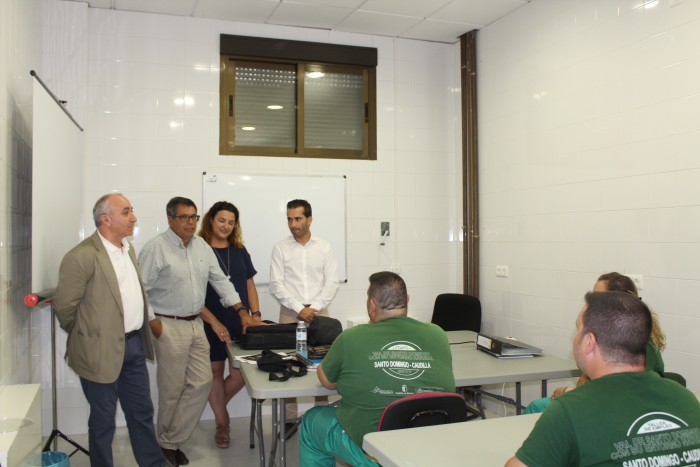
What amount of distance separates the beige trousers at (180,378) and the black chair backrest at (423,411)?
1.97 metres

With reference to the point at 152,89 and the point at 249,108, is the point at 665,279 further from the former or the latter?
the point at 152,89

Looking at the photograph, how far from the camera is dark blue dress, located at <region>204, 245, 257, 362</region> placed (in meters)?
4.43

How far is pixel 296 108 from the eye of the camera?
5500 millimetres

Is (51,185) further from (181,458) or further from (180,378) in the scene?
(181,458)

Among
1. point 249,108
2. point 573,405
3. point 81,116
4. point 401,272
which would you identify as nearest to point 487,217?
point 401,272

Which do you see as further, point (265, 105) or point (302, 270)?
point (265, 105)

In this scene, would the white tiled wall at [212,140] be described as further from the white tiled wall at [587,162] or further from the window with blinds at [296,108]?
the white tiled wall at [587,162]

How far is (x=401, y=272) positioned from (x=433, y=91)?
5.85ft

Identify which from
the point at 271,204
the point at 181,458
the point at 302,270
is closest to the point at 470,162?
the point at 271,204

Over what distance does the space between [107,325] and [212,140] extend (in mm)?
2350

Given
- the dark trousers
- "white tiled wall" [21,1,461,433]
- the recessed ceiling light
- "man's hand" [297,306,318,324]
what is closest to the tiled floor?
"white tiled wall" [21,1,461,433]

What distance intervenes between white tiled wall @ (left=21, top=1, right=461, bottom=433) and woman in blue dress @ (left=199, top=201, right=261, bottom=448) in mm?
613

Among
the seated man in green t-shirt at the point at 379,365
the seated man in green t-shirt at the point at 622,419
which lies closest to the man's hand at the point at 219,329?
the seated man in green t-shirt at the point at 379,365

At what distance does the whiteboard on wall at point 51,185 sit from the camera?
10.5 ft
